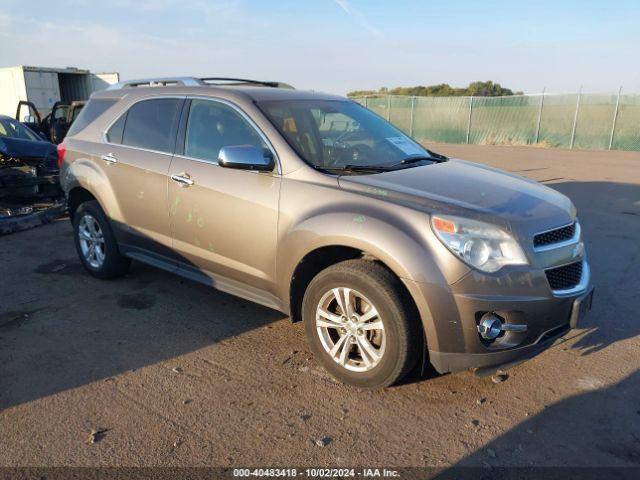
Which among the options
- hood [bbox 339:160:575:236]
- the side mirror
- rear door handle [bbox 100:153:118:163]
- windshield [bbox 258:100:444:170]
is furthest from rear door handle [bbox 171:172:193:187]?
hood [bbox 339:160:575:236]

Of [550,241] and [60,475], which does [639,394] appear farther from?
[60,475]

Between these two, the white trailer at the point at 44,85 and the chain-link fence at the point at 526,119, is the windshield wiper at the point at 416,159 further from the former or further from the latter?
the chain-link fence at the point at 526,119

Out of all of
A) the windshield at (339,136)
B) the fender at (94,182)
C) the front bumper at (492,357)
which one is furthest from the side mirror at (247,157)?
the fender at (94,182)

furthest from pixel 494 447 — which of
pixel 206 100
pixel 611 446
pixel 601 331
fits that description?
pixel 206 100

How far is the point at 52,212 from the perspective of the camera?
797 centimetres

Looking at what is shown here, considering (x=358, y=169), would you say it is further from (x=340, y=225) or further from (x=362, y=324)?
(x=362, y=324)

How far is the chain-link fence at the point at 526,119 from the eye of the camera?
71.1ft

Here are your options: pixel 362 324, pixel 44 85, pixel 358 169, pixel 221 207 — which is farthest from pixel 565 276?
pixel 44 85

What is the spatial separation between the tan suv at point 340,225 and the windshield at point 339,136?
17 mm

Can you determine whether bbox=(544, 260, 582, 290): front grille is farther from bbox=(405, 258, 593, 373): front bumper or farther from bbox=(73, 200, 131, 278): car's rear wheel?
bbox=(73, 200, 131, 278): car's rear wheel

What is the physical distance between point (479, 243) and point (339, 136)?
1.69 m

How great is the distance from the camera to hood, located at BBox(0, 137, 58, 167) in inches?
352

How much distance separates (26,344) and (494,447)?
3.35 m

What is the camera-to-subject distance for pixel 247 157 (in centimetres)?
353
